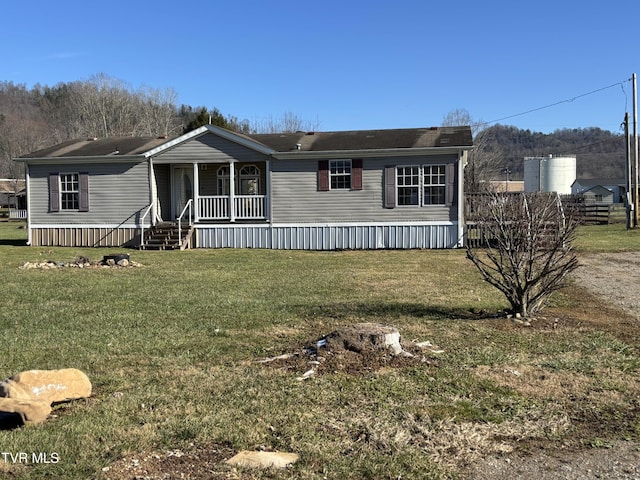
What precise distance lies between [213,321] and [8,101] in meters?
82.1

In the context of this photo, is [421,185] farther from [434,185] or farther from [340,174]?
[340,174]

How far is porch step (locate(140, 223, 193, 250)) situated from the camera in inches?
777

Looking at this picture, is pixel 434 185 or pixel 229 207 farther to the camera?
pixel 229 207

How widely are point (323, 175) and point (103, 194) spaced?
26.3ft

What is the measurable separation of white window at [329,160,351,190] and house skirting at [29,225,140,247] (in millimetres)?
7155

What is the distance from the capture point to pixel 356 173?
65.6 ft

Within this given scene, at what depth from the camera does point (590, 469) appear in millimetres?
3457

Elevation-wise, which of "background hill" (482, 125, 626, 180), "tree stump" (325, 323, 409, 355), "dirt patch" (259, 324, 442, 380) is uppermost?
"background hill" (482, 125, 626, 180)

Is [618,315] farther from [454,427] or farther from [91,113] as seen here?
[91,113]

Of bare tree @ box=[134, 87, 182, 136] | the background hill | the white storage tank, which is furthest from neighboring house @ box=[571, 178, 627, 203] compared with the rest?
bare tree @ box=[134, 87, 182, 136]

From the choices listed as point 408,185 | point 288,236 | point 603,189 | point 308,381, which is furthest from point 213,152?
point 603,189

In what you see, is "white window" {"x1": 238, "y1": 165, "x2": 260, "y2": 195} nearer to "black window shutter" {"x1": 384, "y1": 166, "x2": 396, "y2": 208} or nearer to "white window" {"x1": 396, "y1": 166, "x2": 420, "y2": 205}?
"black window shutter" {"x1": 384, "y1": 166, "x2": 396, "y2": 208}

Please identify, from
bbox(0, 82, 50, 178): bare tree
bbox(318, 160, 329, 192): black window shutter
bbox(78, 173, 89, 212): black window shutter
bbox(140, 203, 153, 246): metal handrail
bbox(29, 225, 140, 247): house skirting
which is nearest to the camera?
bbox(140, 203, 153, 246): metal handrail

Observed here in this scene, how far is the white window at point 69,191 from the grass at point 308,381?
12.1m
